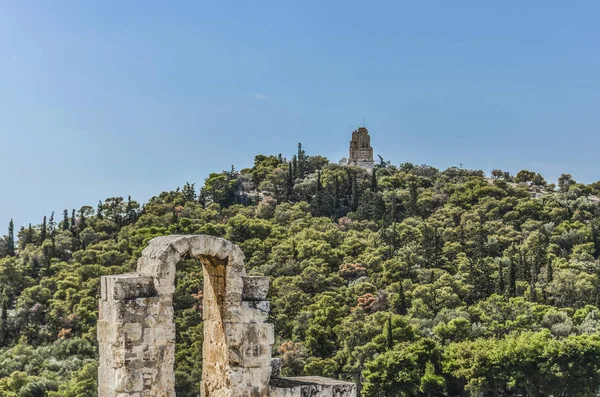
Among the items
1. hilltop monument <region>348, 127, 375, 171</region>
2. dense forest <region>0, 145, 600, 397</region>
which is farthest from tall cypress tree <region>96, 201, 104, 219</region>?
hilltop monument <region>348, 127, 375, 171</region>

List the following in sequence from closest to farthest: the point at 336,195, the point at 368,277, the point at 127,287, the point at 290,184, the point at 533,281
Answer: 1. the point at 127,287
2. the point at 533,281
3. the point at 368,277
4. the point at 336,195
5. the point at 290,184

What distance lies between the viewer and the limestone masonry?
964cm

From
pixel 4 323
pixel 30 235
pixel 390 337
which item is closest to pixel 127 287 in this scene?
pixel 390 337

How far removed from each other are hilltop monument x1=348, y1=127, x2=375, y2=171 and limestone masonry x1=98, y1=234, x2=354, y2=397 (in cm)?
10192

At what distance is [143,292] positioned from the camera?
9.89 meters

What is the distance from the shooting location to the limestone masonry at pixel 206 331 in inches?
380

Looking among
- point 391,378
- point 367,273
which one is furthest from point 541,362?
point 367,273

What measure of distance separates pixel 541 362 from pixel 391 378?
8.71 metres

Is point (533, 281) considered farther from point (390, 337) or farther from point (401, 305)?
point (390, 337)

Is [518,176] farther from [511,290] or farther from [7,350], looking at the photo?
[7,350]

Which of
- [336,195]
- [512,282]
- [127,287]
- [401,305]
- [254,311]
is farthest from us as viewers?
[336,195]

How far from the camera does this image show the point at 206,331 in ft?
35.9

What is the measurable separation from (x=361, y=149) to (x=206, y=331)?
10532cm

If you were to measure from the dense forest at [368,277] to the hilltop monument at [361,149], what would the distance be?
24.4ft
